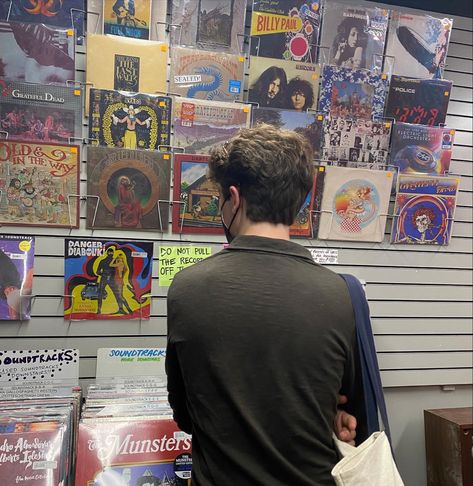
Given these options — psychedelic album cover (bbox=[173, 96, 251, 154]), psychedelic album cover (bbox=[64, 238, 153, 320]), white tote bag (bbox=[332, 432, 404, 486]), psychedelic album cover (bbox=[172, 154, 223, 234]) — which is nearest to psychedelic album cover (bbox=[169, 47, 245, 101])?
psychedelic album cover (bbox=[173, 96, 251, 154])

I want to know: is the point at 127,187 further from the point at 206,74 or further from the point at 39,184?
the point at 206,74

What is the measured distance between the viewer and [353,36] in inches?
79.2

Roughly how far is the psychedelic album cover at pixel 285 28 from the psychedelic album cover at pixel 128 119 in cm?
54

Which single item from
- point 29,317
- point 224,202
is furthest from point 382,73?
point 29,317

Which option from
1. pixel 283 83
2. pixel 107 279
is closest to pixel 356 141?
pixel 283 83

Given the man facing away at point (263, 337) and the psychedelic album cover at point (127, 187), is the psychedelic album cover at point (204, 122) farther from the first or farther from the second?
the man facing away at point (263, 337)

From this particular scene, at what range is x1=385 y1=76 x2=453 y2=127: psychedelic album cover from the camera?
2.09m

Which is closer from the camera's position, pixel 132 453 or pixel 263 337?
pixel 263 337

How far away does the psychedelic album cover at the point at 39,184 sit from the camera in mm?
1714

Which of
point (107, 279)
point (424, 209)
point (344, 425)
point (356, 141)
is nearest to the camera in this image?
point (344, 425)

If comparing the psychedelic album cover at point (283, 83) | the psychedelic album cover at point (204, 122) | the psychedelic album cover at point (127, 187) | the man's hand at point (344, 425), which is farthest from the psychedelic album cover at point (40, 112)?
the man's hand at point (344, 425)

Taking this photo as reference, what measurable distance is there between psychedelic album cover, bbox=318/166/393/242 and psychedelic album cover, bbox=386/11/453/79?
0.56 metres

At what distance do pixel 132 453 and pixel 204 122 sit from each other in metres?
1.39

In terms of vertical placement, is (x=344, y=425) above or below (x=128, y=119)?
below
